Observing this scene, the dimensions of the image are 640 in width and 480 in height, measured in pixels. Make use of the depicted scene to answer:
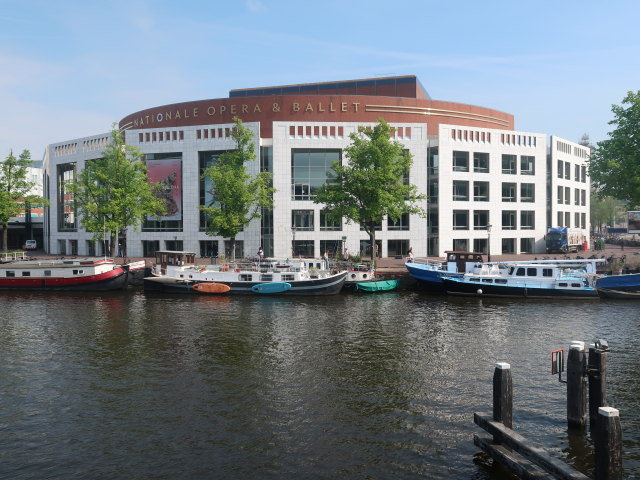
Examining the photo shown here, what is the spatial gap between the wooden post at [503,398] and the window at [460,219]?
6699 cm

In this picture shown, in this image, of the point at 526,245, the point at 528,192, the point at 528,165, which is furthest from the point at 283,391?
the point at 528,165

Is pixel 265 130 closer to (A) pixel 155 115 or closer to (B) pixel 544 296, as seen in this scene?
(A) pixel 155 115

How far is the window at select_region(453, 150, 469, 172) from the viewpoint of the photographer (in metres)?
81.9

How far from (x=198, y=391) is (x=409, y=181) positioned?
59452 mm

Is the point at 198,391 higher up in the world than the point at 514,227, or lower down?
lower down

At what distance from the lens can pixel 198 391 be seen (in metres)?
23.4

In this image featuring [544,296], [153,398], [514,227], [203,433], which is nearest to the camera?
[203,433]

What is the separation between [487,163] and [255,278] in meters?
47.3

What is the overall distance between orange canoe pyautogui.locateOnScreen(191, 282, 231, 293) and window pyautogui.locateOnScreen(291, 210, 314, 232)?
2732cm

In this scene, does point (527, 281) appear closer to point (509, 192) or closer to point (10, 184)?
point (509, 192)

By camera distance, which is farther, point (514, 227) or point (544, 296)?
point (514, 227)

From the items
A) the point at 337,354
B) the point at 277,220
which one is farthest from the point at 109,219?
the point at 337,354

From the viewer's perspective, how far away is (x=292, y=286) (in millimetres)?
51812

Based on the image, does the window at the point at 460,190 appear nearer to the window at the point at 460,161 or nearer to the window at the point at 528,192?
the window at the point at 460,161
